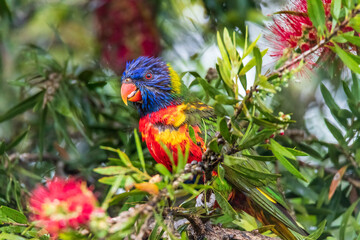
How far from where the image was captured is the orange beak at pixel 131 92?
215 cm

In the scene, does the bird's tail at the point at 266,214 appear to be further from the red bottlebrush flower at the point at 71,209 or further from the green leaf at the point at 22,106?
the green leaf at the point at 22,106

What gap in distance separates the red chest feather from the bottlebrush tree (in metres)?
0.07

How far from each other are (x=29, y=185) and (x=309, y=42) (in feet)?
5.40

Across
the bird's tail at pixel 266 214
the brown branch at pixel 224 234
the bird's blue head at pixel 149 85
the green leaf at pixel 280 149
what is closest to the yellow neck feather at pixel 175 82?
the bird's blue head at pixel 149 85

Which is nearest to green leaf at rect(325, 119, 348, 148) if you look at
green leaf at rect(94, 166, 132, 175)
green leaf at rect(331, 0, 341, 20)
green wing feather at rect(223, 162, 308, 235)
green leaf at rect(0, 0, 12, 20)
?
green wing feather at rect(223, 162, 308, 235)

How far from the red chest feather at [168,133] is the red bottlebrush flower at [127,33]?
0.68 metres

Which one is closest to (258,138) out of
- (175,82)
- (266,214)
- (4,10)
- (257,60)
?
(257,60)

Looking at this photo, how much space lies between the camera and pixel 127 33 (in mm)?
2715

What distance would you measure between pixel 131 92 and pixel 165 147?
1.21 m

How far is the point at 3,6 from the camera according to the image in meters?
2.27

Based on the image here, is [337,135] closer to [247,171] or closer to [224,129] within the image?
[247,171]

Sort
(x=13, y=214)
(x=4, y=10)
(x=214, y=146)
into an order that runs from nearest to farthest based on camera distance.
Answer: (x=214, y=146), (x=13, y=214), (x=4, y=10)

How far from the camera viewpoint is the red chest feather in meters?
1.82

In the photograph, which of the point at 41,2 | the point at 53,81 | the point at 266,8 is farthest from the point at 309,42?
the point at 41,2
